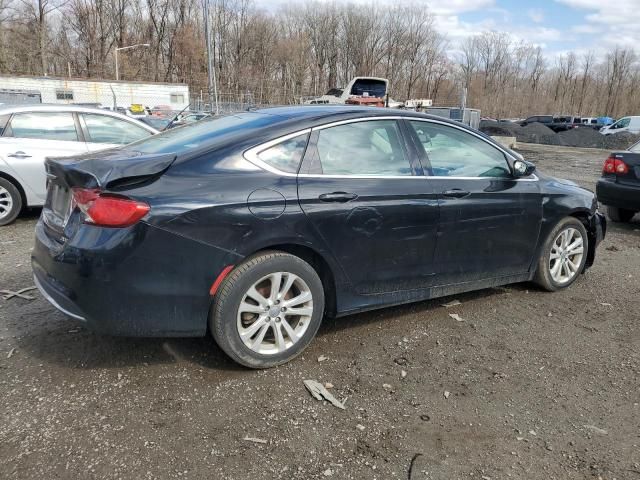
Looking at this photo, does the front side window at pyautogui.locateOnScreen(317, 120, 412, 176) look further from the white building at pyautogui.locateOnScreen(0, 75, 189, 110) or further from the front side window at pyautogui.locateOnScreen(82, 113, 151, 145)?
the white building at pyautogui.locateOnScreen(0, 75, 189, 110)

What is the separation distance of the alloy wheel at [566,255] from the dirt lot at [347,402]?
0.65 metres

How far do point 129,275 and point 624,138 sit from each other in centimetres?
3271

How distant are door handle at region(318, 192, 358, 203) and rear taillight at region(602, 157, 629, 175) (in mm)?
5599

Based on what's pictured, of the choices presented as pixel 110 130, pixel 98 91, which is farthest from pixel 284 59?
pixel 110 130

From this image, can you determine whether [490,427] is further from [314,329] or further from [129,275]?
[129,275]

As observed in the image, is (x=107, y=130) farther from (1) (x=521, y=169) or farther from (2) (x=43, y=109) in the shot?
(1) (x=521, y=169)

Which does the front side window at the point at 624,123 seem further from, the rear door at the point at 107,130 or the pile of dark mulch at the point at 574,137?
the rear door at the point at 107,130

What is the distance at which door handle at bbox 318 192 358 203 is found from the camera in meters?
3.15

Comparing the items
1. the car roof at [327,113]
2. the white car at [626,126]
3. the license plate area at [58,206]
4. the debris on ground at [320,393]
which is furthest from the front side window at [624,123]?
the license plate area at [58,206]

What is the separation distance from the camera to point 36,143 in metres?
6.82

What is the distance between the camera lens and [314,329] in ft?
10.8

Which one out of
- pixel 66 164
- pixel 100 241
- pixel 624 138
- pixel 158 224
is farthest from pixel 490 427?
pixel 624 138

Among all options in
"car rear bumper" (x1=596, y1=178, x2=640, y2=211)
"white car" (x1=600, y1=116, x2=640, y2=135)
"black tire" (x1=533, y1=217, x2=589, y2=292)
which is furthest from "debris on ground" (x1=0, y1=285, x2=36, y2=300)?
"white car" (x1=600, y1=116, x2=640, y2=135)

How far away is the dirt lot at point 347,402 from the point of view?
2.40 m
